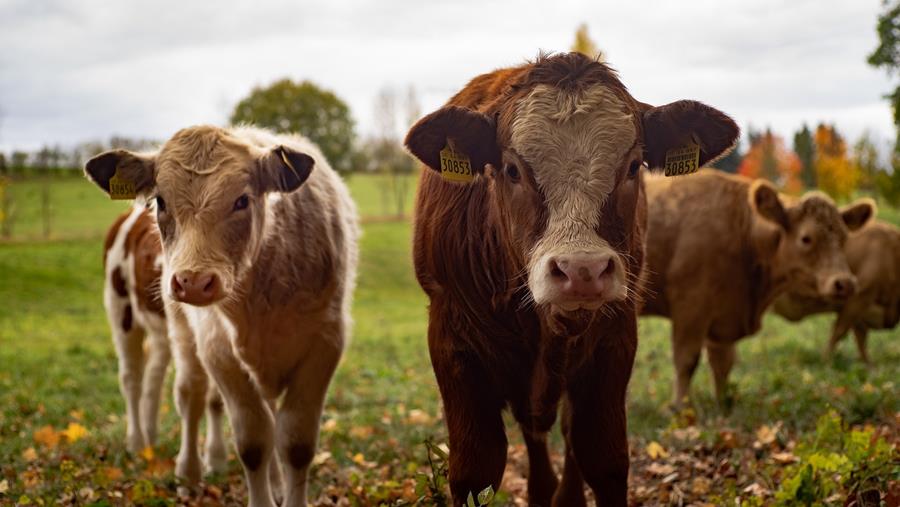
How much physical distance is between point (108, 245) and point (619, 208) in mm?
6064

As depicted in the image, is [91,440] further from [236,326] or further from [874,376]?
[874,376]

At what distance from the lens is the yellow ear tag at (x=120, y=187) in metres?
4.58

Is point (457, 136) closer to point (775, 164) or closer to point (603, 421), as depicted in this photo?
point (603, 421)

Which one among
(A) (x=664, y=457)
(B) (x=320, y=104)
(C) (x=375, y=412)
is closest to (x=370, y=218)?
(B) (x=320, y=104)

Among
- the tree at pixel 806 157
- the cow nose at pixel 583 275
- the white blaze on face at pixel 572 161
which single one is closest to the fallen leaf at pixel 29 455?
the white blaze on face at pixel 572 161

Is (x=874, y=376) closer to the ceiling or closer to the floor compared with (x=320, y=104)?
closer to the floor

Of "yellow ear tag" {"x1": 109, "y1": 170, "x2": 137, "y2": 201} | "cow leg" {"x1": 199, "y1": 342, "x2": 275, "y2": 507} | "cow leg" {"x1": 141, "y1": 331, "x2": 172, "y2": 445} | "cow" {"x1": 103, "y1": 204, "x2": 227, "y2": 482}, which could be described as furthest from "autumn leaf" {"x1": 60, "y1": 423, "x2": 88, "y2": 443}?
"yellow ear tag" {"x1": 109, "y1": 170, "x2": 137, "y2": 201}

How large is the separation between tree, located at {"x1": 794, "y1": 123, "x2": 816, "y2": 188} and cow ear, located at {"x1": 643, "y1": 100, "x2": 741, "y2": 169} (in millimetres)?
56306

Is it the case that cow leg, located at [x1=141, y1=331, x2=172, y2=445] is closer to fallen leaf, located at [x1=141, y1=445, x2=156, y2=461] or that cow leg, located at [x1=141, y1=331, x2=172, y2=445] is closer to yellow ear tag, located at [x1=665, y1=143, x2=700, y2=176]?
fallen leaf, located at [x1=141, y1=445, x2=156, y2=461]

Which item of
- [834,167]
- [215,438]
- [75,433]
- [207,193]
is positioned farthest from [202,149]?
[834,167]

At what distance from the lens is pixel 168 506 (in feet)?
15.7

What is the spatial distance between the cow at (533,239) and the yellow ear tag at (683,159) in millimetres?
35

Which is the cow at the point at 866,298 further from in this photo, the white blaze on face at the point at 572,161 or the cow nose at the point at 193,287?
the cow nose at the point at 193,287

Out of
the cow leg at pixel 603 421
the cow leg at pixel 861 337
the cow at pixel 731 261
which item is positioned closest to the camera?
the cow leg at pixel 603 421
